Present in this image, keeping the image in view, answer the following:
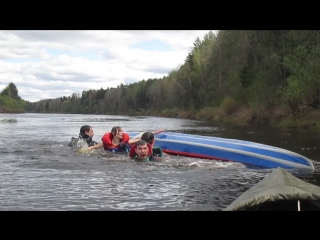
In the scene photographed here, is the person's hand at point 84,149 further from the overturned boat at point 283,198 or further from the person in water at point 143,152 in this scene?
the overturned boat at point 283,198

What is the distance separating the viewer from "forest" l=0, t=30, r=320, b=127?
32812 mm

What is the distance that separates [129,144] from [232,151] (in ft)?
12.3

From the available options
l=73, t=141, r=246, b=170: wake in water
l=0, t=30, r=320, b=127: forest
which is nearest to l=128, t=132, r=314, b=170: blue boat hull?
l=73, t=141, r=246, b=170: wake in water

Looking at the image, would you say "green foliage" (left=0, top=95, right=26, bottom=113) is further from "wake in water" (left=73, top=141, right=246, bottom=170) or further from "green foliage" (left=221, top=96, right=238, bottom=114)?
"wake in water" (left=73, top=141, right=246, bottom=170)

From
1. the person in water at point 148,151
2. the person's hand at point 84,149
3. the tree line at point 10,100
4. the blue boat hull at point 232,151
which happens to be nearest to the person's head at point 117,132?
the person's hand at point 84,149

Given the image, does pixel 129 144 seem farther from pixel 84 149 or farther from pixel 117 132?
pixel 84 149

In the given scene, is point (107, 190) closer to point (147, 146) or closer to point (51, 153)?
point (147, 146)

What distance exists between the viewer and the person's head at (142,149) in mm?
11875

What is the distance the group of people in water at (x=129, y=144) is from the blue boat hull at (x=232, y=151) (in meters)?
0.68

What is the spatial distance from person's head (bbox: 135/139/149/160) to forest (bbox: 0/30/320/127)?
20665 millimetres

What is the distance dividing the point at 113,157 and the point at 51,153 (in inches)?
113

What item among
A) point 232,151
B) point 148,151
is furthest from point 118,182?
point 232,151
